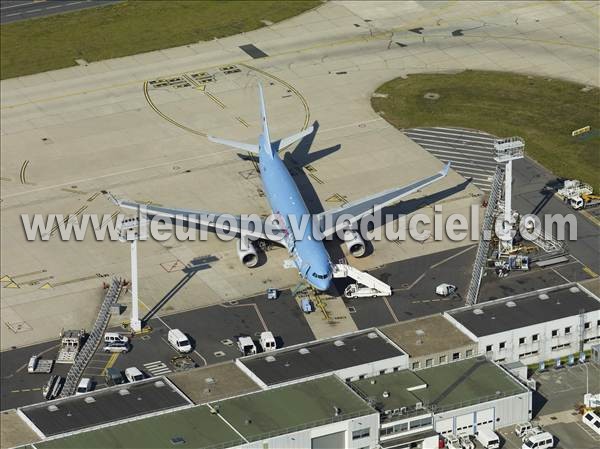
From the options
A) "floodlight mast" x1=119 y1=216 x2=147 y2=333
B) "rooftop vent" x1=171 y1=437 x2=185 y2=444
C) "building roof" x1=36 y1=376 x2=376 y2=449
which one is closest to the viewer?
"rooftop vent" x1=171 y1=437 x2=185 y2=444

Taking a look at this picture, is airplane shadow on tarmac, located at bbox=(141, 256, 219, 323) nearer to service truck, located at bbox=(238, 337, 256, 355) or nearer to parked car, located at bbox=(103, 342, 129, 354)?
parked car, located at bbox=(103, 342, 129, 354)

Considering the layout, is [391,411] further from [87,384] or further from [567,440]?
[87,384]


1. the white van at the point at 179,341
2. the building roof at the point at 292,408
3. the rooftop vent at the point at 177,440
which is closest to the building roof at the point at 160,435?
the rooftop vent at the point at 177,440

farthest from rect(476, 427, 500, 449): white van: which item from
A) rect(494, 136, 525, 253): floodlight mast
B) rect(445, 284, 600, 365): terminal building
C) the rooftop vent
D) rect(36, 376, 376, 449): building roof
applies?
rect(494, 136, 525, 253): floodlight mast

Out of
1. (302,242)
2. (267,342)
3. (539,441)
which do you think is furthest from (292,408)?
(302,242)

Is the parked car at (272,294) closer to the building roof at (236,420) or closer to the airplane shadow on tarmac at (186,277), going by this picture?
the airplane shadow on tarmac at (186,277)

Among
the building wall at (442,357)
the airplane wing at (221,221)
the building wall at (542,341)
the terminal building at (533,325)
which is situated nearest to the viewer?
the building wall at (442,357)

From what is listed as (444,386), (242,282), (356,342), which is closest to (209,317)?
(242,282)

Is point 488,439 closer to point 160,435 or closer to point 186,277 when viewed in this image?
point 160,435

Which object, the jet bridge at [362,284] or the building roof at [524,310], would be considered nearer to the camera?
the building roof at [524,310]
